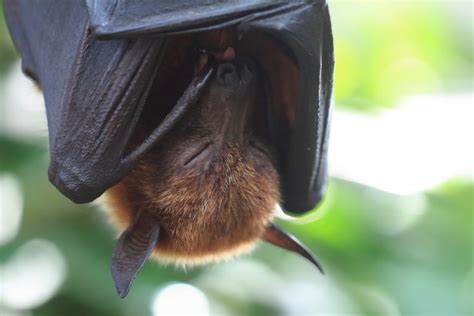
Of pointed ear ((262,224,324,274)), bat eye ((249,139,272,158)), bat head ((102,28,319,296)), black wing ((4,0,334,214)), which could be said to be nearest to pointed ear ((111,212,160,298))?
bat head ((102,28,319,296))

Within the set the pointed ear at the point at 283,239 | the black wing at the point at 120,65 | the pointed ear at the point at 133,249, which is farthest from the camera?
the pointed ear at the point at 283,239

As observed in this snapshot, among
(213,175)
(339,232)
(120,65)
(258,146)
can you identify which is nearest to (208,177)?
(213,175)

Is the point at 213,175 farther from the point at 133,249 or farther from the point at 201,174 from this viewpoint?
the point at 133,249

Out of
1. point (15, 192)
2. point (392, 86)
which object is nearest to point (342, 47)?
point (392, 86)

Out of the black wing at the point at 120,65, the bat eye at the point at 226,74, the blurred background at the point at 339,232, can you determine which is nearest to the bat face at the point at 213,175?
the bat eye at the point at 226,74

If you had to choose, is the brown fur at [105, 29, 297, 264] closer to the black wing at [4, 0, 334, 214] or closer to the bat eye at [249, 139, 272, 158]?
the bat eye at [249, 139, 272, 158]

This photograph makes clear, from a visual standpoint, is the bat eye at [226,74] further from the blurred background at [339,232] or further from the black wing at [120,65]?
the blurred background at [339,232]

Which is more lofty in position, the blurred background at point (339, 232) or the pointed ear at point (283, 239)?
the pointed ear at point (283, 239)
